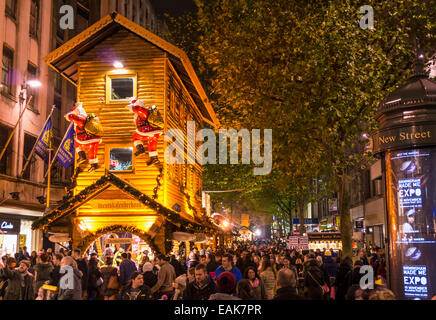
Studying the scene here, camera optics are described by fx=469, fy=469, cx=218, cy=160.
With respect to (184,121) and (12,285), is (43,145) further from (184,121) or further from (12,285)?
(12,285)

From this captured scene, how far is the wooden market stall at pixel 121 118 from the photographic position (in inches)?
Answer: 808

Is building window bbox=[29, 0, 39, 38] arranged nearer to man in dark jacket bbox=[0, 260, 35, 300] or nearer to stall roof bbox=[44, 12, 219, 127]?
stall roof bbox=[44, 12, 219, 127]

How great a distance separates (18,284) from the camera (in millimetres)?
12328

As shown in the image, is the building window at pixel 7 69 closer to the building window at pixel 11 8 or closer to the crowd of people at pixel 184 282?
the building window at pixel 11 8

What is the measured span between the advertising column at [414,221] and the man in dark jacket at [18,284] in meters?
9.26

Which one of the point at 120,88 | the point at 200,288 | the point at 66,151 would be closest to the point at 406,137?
the point at 200,288

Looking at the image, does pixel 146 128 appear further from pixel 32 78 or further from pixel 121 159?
pixel 32 78

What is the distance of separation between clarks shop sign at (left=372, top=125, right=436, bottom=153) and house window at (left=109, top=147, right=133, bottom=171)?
46.9 ft

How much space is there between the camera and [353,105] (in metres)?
18.2

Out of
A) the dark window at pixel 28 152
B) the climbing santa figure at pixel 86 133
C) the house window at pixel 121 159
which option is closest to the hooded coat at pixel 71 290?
the climbing santa figure at pixel 86 133

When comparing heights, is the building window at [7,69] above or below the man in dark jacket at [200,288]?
above

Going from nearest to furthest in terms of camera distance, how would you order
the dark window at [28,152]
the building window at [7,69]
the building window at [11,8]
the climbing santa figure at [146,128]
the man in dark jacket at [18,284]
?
1. the man in dark jacket at [18,284]
2. the climbing santa figure at [146,128]
3. the building window at [7,69]
4. the building window at [11,8]
5. the dark window at [28,152]

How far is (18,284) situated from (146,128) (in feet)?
30.6
